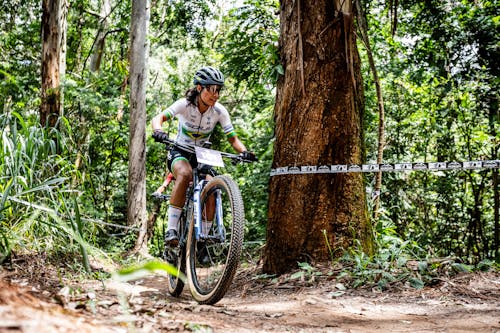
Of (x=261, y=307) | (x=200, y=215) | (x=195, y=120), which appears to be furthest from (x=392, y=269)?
(x=195, y=120)

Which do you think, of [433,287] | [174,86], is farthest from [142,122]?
[433,287]

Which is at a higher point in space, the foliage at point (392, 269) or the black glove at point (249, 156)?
the black glove at point (249, 156)

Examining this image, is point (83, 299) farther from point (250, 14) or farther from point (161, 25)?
point (161, 25)

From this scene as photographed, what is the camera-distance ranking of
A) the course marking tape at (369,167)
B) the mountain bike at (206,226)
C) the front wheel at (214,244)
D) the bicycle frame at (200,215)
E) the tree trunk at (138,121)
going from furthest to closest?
the tree trunk at (138,121) → the course marking tape at (369,167) → the bicycle frame at (200,215) → the mountain bike at (206,226) → the front wheel at (214,244)

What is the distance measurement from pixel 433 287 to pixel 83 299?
8.79 ft

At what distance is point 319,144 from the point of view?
423cm

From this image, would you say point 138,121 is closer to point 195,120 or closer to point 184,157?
point 195,120

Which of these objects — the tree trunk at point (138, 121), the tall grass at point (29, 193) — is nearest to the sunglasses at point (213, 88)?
the tall grass at point (29, 193)

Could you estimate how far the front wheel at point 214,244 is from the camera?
3375 mm

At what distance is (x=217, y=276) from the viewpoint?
3703 millimetres

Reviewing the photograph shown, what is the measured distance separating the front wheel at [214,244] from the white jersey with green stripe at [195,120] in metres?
0.78

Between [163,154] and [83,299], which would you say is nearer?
[83,299]

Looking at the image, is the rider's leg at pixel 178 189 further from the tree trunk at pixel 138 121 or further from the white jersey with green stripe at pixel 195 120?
the tree trunk at pixel 138 121

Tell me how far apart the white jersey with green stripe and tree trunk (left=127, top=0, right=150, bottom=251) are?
561 centimetres
